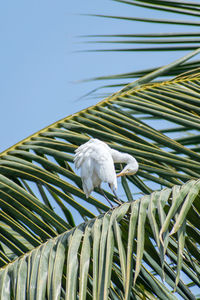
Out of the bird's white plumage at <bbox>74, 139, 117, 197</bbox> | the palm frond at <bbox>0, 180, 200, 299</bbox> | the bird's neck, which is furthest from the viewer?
the bird's neck

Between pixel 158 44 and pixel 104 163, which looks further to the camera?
pixel 158 44

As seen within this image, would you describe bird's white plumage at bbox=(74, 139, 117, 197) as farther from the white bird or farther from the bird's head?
the bird's head

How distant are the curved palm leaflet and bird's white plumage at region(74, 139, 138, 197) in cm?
5

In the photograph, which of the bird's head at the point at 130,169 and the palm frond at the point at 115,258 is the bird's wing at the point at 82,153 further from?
the palm frond at the point at 115,258

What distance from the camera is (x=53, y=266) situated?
2.12 m

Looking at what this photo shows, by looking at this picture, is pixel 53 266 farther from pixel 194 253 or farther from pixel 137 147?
pixel 137 147

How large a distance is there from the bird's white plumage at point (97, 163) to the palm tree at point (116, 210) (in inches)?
1.9

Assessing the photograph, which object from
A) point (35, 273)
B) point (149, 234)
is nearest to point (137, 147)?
point (149, 234)

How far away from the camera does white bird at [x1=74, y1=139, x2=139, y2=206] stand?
3049mm

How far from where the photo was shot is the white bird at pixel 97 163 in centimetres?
305

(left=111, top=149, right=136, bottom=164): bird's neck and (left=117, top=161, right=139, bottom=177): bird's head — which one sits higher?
(left=111, top=149, right=136, bottom=164): bird's neck

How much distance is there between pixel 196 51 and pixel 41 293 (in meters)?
2.06

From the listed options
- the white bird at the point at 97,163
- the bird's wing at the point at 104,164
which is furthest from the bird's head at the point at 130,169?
the bird's wing at the point at 104,164

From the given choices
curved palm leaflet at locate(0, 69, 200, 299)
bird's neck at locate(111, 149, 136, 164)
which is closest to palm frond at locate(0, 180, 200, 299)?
curved palm leaflet at locate(0, 69, 200, 299)
